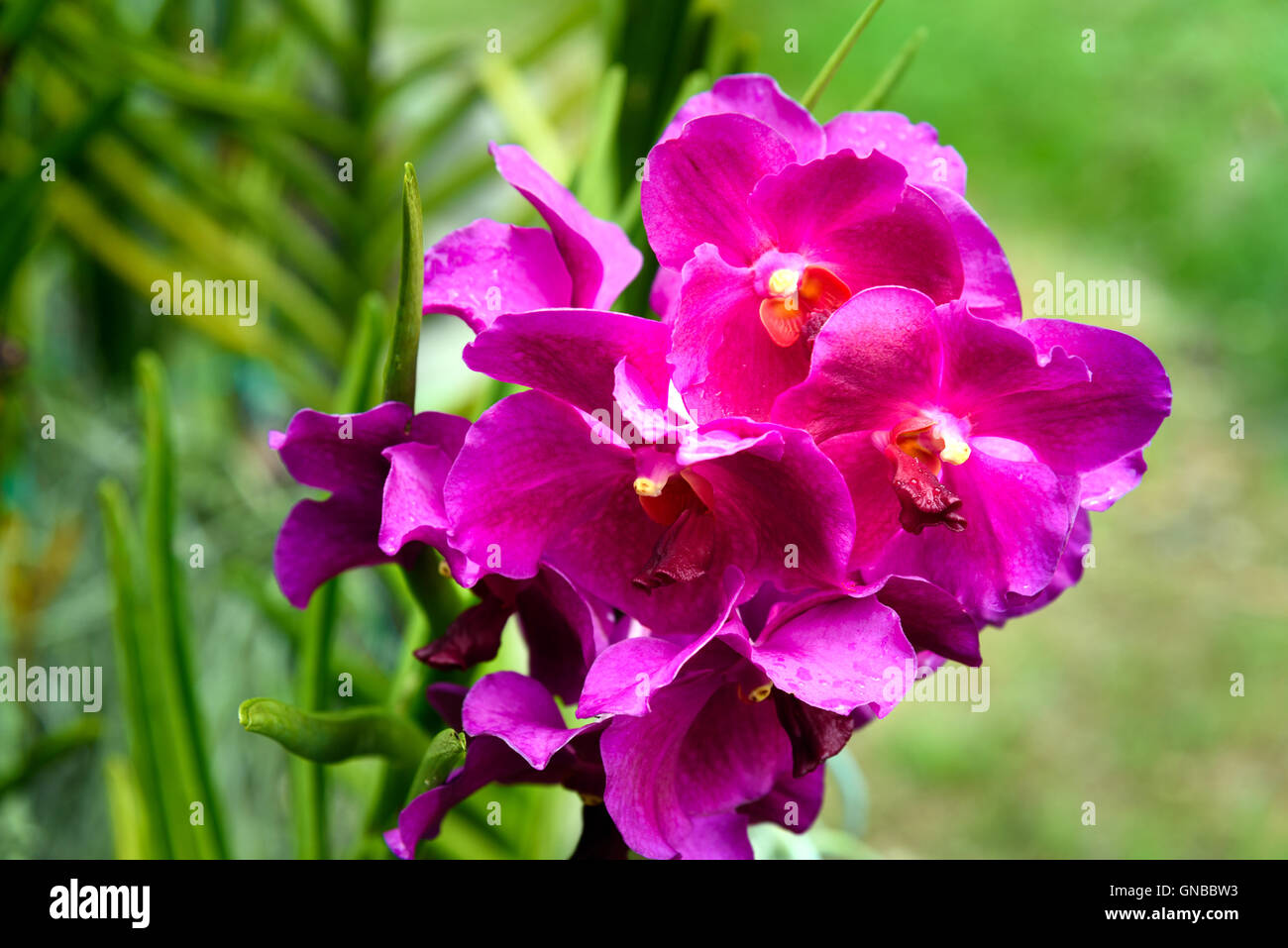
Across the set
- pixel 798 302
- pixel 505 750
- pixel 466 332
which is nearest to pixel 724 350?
pixel 798 302

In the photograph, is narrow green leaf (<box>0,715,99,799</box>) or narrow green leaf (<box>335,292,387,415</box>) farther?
narrow green leaf (<box>0,715,99,799</box>)

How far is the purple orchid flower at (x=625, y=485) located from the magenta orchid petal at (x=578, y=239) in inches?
1.8

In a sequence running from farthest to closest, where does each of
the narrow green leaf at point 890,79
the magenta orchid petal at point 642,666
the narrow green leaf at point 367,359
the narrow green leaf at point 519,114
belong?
1. the narrow green leaf at point 519,114
2. the narrow green leaf at point 367,359
3. the narrow green leaf at point 890,79
4. the magenta orchid petal at point 642,666

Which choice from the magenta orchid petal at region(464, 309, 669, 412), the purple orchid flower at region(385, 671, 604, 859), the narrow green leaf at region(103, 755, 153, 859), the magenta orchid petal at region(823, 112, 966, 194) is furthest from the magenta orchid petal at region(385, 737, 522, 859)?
the narrow green leaf at region(103, 755, 153, 859)

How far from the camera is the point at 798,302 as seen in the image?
1.01ft

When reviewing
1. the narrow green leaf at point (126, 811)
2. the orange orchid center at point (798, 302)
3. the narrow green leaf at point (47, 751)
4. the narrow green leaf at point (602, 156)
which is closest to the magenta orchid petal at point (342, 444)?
the orange orchid center at point (798, 302)

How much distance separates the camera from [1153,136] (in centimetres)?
245

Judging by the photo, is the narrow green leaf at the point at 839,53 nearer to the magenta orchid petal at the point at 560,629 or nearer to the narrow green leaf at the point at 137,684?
the magenta orchid petal at the point at 560,629

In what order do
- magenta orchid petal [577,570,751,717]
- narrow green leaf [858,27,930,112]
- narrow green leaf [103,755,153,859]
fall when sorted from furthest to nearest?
1. narrow green leaf [103,755,153,859]
2. narrow green leaf [858,27,930,112]
3. magenta orchid petal [577,570,751,717]

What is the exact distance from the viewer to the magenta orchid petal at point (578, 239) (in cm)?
31

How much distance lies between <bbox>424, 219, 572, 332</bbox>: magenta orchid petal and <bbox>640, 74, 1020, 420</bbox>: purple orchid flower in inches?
1.5

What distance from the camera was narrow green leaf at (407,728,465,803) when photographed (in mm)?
284

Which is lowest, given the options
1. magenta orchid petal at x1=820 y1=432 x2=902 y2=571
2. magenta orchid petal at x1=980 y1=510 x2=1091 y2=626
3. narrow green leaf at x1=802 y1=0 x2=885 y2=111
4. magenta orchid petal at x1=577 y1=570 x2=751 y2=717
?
magenta orchid petal at x1=577 y1=570 x2=751 y2=717

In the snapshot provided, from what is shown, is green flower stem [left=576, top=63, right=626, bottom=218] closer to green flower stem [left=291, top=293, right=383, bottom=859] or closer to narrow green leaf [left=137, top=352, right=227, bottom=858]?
green flower stem [left=291, top=293, right=383, bottom=859]
